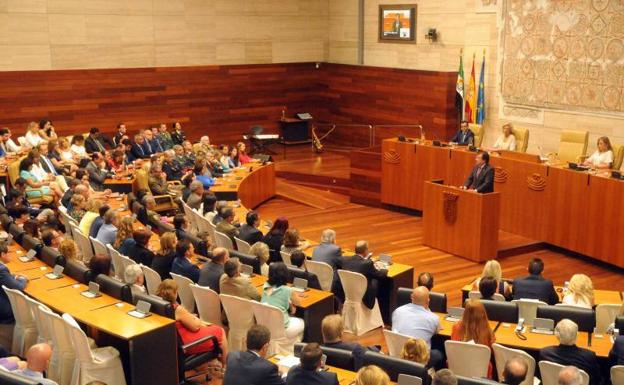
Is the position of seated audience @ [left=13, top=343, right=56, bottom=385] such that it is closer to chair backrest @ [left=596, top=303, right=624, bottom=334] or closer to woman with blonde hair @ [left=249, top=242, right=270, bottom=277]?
woman with blonde hair @ [left=249, top=242, right=270, bottom=277]

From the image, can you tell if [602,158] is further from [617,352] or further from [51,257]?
[51,257]

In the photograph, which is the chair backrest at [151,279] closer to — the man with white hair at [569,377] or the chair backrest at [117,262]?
the chair backrest at [117,262]

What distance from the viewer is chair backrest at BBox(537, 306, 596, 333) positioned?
675 centimetres

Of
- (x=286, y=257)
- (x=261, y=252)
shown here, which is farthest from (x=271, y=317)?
(x=286, y=257)

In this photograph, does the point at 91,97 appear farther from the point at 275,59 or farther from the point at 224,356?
the point at 224,356

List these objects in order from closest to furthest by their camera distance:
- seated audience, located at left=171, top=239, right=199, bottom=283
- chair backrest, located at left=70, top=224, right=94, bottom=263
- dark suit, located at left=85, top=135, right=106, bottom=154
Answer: seated audience, located at left=171, top=239, right=199, bottom=283 → chair backrest, located at left=70, top=224, right=94, bottom=263 → dark suit, located at left=85, top=135, right=106, bottom=154

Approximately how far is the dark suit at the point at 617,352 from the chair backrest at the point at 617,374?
36cm

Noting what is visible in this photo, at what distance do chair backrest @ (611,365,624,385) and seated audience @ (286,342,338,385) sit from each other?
2101 mm

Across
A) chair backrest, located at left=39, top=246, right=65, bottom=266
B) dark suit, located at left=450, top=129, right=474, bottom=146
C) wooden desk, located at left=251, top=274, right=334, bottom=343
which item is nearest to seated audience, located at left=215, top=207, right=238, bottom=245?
wooden desk, located at left=251, top=274, right=334, bottom=343

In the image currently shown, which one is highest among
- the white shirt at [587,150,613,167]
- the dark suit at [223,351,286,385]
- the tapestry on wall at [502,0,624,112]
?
the tapestry on wall at [502,0,624,112]

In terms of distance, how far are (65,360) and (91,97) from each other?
12105mm

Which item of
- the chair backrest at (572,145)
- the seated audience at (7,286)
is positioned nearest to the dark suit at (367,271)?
the seated audience at (7,286)

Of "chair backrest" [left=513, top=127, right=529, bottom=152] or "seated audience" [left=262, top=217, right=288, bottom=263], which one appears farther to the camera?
"chair backrest" [left=513, top=127, right=529, bottom=152]

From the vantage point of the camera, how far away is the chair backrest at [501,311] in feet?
23.1
